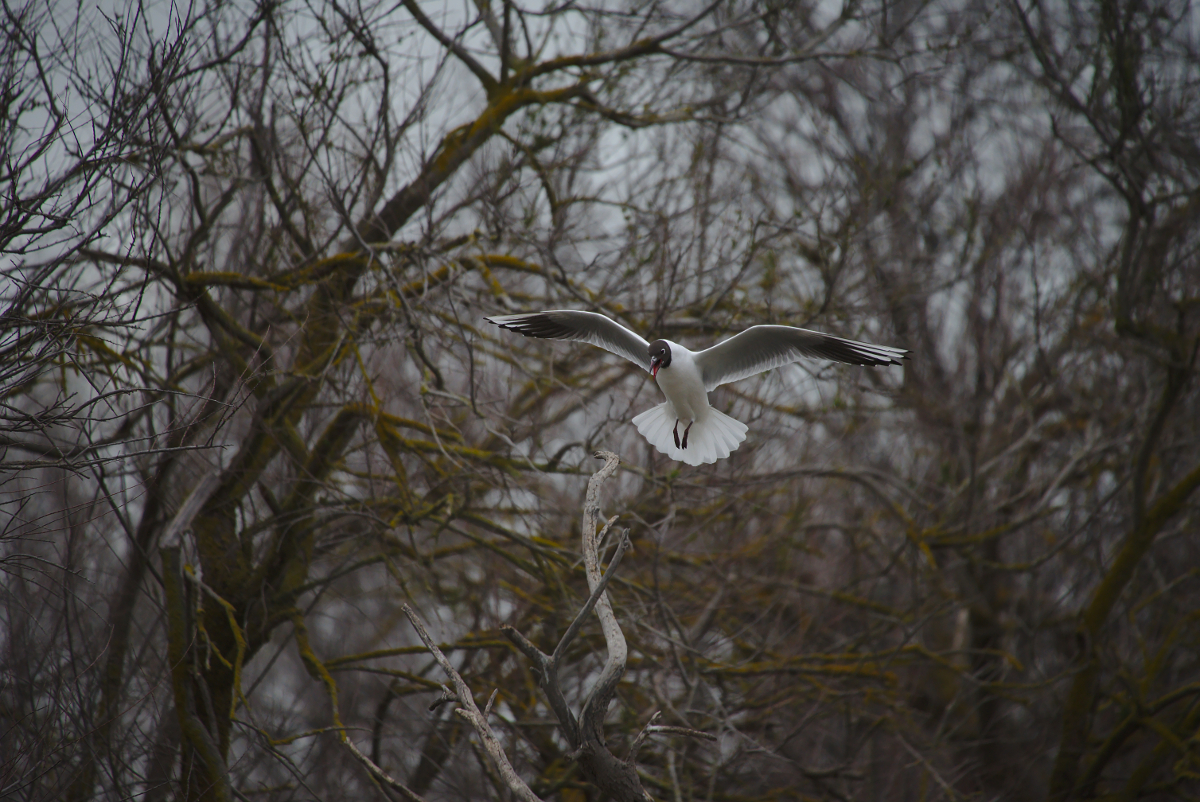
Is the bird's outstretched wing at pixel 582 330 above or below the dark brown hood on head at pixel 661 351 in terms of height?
above

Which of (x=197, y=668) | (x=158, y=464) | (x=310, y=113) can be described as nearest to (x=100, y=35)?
(x=310, y=113)

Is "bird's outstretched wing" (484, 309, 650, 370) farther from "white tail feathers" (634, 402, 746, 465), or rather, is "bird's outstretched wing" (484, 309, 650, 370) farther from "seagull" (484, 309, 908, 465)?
"white tail feathers" (634, 402, 746, 465)

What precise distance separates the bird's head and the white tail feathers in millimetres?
468

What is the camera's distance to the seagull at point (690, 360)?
15.4 feet

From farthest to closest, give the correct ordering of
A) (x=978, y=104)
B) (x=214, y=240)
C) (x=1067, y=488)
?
(x=978, y=104)
(x=1067, y=488)
(x=214, y=240)

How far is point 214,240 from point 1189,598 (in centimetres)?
943

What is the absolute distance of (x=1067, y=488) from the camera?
9.05m

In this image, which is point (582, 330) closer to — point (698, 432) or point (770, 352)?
point (698, 432)

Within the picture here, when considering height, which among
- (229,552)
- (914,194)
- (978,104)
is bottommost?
(229,552)

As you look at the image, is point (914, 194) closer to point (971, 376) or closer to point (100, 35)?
point (971, 376)

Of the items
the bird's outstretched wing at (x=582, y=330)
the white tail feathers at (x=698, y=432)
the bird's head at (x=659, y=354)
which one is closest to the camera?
the bird's head at (x=659, y=354)

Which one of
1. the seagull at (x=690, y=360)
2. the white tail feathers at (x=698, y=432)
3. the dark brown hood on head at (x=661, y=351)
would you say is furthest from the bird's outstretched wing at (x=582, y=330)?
the white tail feathers at (x=698, y=432)

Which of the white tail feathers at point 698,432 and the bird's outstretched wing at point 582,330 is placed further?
the white tail feathers at point 698,432

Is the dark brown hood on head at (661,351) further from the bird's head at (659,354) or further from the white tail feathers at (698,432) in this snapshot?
the white tail feathers at (698,432)
